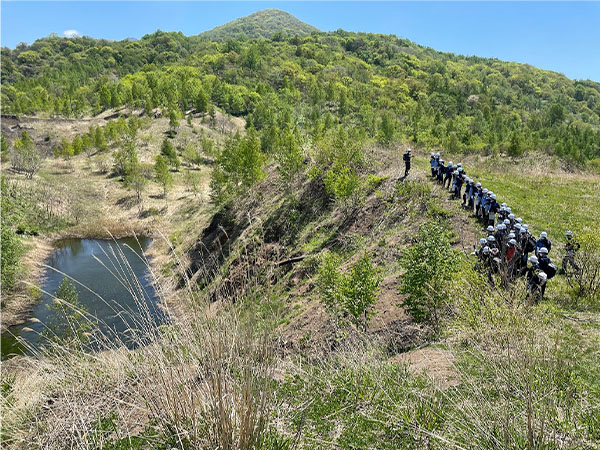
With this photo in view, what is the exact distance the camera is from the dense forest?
5300 cm

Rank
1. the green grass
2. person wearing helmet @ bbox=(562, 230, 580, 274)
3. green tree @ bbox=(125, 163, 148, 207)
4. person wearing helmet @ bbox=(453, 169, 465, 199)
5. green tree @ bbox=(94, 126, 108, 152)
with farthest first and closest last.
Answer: green tree @ bbox=(94, 126, 108, 152), green tree @ bbox=(125, 163, 148, 207), person wearing helmet @ bbox=(453, 169, 465, 199), the green grass, person wearing helmet @ bbox=(562, 230, 580, 274)

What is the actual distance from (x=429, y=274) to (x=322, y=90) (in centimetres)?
9526

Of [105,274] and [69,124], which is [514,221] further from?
[69,124]

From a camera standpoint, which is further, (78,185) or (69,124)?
(69,124)

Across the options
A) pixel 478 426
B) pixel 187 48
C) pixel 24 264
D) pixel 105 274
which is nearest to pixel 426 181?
pixel 478 426

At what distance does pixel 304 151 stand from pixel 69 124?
228 feet

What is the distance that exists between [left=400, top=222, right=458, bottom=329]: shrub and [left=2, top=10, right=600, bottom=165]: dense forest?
27.9 metres

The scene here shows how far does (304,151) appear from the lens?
30.6m

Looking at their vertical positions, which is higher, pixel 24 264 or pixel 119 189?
pixel 119 189

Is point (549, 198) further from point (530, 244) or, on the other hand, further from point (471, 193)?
point (530, 244)

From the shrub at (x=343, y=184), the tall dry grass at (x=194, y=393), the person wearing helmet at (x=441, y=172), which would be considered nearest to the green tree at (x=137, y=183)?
the shrub at (x=343, y=184)

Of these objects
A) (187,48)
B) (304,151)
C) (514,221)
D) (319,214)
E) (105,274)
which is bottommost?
(105,274)

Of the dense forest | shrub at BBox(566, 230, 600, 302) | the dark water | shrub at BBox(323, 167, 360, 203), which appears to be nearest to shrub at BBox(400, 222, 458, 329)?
shrub at BBox(566, 230, 600, 302)

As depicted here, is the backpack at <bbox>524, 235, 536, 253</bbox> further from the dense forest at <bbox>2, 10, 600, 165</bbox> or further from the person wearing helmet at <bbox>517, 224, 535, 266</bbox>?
the dense forest at <bbox>2, 10, 600, 165</bbox>
